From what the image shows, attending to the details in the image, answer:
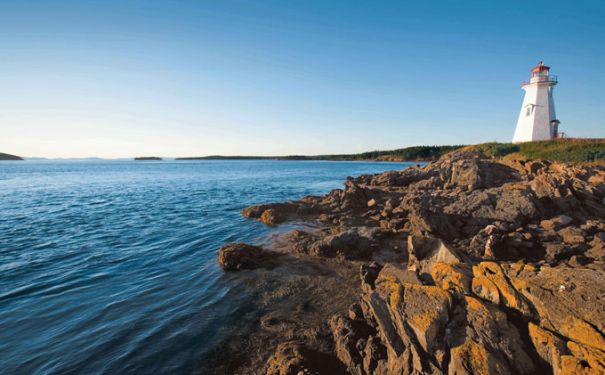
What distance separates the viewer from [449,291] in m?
6.58

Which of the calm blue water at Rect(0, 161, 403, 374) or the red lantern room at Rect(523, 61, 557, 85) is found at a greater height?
the red lantern room at Rect(523, 61, 557, 85)

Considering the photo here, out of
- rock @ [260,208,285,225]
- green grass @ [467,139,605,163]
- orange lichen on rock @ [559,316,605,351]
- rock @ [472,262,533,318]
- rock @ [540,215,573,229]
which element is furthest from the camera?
green grass @ [467,139,605,163]

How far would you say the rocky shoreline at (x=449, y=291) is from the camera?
5.45 m

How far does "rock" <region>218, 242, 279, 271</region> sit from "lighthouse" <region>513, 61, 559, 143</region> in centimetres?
6067

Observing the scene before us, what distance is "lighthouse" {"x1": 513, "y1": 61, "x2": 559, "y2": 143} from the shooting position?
50.9m

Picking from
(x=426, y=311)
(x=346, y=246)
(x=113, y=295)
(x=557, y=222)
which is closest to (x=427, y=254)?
(x=346, y=246)

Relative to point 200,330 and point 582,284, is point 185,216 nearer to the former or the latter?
point 200,330

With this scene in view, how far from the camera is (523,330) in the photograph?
227 inches

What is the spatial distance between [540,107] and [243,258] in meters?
62.5

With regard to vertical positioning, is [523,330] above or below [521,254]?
above

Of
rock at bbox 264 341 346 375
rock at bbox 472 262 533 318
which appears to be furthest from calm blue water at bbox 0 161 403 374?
rock at bbox 472 262 533 318

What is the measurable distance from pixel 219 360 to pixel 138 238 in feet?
45.4

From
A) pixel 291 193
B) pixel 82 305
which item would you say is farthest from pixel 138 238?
pixel 291 193

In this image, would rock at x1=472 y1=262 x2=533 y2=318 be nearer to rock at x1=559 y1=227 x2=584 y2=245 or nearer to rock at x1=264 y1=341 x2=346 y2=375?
rock at x1=264 y1=341 x2=346 y2=375
